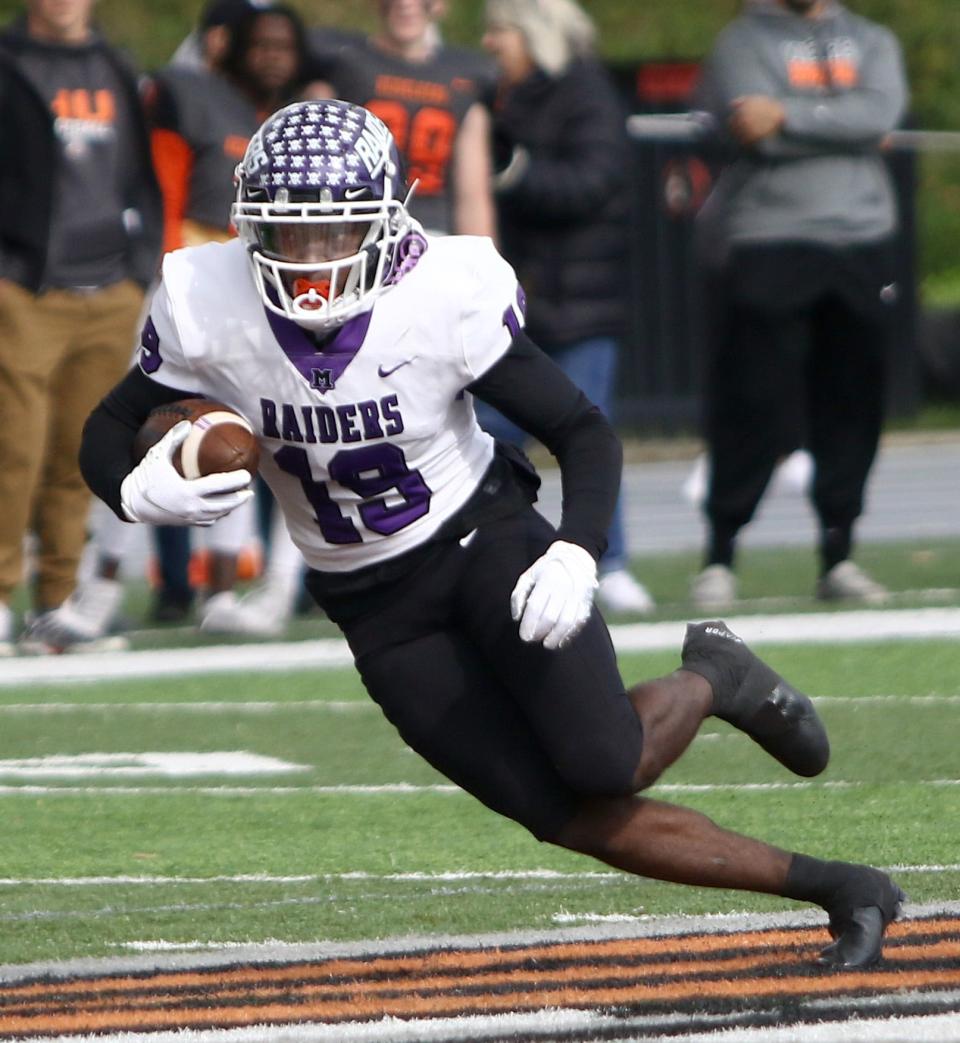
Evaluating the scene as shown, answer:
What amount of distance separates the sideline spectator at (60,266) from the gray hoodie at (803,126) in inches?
78.1

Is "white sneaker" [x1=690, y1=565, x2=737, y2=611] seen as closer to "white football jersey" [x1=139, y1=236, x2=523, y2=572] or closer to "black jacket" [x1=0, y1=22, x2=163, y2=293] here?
"black jacket" [x1=0, y1=22, x2=163, y2=293]

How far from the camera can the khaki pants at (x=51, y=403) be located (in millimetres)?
7973

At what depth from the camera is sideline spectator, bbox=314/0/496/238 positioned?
8219 millimetres

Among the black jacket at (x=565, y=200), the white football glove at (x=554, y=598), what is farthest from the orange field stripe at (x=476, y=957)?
the black jacket at (x=565, y=200)

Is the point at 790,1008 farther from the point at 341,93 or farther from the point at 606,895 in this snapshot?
the point at 341,93

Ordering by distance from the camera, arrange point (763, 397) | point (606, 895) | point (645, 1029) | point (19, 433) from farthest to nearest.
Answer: point (763, 397)
point (19, 433)
point (606, 895)
point (645, 1029)

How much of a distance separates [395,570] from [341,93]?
4.17 metres

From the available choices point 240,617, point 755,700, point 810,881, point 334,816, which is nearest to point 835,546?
point 240,617

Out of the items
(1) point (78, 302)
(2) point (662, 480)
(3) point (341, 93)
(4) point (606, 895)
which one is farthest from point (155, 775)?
(2) point (662, 480)

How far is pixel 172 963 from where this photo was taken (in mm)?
4219

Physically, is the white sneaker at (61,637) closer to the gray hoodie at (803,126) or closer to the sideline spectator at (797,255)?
the sideline spectator at (797,255)

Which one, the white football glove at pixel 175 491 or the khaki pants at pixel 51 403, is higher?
the white football glove at pixel 175 491

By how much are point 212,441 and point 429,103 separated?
4.22 metres

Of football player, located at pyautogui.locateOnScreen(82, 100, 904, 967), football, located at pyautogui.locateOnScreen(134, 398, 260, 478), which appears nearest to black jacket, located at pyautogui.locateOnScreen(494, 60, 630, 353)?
football player, located at pyautogui.locateOnScreen(82, 100, 904, 967)
